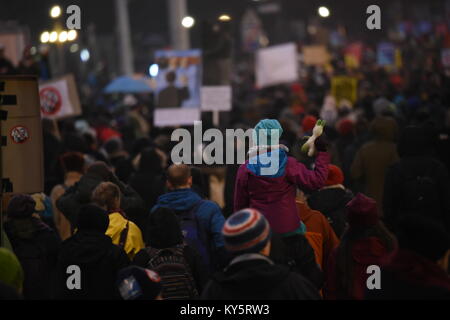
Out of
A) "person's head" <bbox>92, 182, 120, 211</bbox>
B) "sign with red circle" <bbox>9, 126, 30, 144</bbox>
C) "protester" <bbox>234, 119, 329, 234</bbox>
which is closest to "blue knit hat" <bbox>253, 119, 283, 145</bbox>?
"protester" <bbox>234, 119, 329, 234</bbox>

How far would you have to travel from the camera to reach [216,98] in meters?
15.1

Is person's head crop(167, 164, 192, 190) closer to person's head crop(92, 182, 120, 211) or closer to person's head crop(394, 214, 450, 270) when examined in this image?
person's head crop(92, 182, 120, 211)

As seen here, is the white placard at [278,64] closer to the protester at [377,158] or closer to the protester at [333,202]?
the protester at [377,158]

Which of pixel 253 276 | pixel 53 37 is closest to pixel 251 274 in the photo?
pixel 253 276

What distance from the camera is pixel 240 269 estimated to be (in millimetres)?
4871

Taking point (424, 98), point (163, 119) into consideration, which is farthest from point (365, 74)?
point (163, 119)

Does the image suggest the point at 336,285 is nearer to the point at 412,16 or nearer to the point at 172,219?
the point at 172,219

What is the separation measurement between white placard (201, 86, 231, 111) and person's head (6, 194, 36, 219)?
24.7 ft

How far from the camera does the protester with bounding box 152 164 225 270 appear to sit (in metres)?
7.27

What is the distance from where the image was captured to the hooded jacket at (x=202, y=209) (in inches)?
286

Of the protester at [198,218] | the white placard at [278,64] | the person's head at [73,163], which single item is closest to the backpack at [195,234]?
the protester at [198,218]

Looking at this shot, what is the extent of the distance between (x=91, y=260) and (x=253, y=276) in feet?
7.09

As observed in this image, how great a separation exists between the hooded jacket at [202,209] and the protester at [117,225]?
0.33 metres

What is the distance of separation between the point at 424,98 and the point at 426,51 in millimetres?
8220
